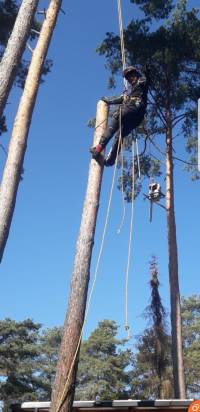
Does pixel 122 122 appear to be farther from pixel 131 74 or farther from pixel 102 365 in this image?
pixel 102 365

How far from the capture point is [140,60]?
13562mm

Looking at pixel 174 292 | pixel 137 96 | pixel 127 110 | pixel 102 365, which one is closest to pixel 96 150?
pixel 127 110

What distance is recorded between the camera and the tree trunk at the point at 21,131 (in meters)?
6.81

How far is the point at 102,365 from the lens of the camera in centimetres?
3159

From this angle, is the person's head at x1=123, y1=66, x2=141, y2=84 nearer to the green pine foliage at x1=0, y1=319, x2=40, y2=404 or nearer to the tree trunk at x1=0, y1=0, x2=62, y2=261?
the tree trunk at x1=0, y1=0, x2=62, y2=261

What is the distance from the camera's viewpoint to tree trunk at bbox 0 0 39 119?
7.26 meters

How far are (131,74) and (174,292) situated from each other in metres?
5.36

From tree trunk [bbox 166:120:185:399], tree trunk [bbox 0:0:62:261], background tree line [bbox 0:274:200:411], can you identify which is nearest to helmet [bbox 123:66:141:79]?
tree trunk [bbox 0:0:62:261]

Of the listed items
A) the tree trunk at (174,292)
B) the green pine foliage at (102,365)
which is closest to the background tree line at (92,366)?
the green pine foliage at (102,365)

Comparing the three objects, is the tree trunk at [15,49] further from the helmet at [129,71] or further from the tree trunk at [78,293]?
the helmet at [129,71]

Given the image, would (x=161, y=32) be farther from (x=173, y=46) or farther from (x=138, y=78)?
(x=138, y=78)

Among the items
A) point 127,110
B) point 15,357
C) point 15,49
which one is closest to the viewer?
point 127,110

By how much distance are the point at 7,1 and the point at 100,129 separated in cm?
818

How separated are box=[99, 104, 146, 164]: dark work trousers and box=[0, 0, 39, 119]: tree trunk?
59.6 inches
